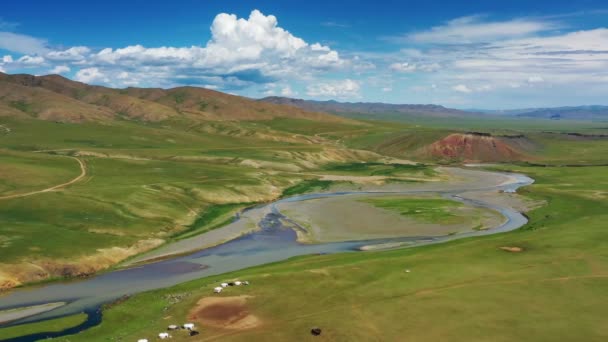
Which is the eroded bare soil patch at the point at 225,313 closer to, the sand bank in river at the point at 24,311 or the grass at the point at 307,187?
the sand bank in river at the point at 24,311

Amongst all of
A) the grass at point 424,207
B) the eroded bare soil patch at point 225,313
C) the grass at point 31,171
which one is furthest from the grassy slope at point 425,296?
the grass at point 31,171

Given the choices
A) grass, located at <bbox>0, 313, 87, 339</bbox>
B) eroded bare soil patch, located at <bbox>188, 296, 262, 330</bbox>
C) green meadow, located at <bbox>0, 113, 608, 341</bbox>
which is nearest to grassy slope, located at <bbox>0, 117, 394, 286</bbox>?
green meadow, located at <bbox>0, 113, 608, 341</bbox>

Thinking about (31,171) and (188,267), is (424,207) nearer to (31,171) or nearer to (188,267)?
(188,267)

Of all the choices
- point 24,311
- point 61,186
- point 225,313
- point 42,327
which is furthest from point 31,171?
point 225,313

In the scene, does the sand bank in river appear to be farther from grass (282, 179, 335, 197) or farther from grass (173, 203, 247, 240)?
grass (282, 179, 335, 197)

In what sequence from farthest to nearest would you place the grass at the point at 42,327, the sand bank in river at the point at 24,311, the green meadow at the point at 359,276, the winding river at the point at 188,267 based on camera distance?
the winding river at the point at 188,267
the sand bank in river at the point at 24,311
the grass at the point at 42,327
the green meadow at the point at 359,276
